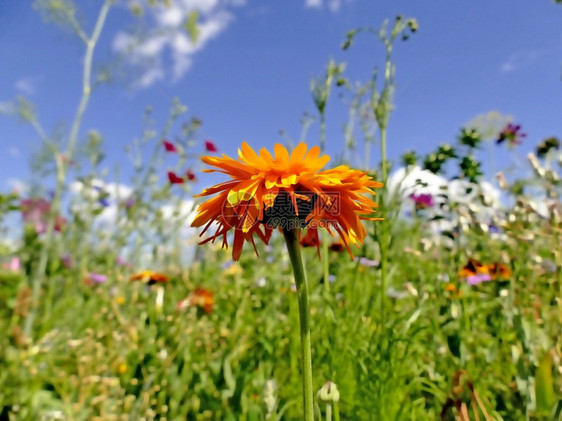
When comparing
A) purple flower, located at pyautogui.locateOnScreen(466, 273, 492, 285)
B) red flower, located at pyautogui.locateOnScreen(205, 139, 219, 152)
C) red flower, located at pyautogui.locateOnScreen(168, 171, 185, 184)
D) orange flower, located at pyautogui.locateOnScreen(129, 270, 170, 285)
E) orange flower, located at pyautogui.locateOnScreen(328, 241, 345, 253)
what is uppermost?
red flower, located at pyautogui.locateOnScreen(205, 139, 219, 152)

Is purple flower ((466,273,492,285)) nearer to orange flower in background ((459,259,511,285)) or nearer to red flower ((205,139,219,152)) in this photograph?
orange flower in background ((459,259,511,285))

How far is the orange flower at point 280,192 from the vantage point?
665 millimetres

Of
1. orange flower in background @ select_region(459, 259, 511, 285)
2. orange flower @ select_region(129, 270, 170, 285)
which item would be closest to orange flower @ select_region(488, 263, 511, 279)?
orange flower in background @ select_region(459, 259, 511, 285)

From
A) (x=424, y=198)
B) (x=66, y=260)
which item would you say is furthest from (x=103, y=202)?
(x=424, y=198)

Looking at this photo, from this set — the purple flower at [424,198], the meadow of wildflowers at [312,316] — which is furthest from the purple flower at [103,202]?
the purple flower at [424,198]

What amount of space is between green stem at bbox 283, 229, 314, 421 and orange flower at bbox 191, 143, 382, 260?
27mm

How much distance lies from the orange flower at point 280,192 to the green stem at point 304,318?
3 cm

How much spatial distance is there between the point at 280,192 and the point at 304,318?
213mm

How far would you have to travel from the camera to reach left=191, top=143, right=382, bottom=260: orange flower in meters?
0.66

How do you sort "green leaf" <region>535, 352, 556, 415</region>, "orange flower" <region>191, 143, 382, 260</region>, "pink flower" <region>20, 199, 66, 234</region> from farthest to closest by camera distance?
"pink flower" <region>20, 199, 66, 234</region>
"orange flower" <region>191, 143, 382, 260</region>
"green leaf" <region>535, 352, 556, 415</region>

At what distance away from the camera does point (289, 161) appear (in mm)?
696

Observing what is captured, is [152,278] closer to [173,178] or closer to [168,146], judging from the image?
[173,178]

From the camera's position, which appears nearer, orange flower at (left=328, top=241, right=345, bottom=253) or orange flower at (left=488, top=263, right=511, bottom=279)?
orange flower at (left=488, top=263, right=511, bottom=279)

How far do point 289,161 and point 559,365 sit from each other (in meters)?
0.67
